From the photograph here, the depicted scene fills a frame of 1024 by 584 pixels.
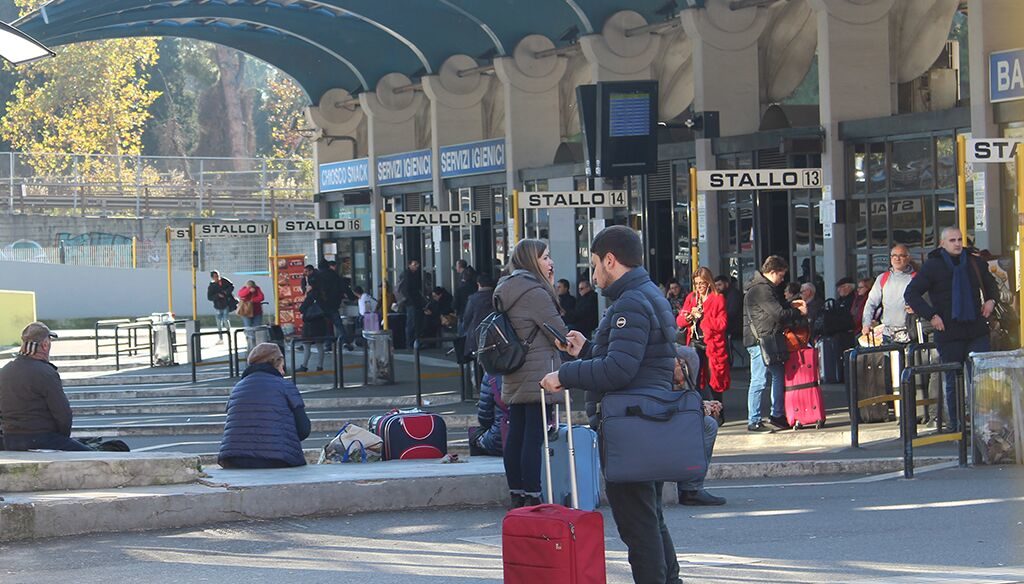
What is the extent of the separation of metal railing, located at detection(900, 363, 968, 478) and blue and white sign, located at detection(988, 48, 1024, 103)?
5.88 meters

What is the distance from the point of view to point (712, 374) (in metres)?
15.7

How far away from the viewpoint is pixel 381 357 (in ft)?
72.9

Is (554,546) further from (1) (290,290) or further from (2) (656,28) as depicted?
(1) (290,290)

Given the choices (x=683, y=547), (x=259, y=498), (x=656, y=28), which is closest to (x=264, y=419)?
(x=259, y=498)

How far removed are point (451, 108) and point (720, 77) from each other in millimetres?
9983

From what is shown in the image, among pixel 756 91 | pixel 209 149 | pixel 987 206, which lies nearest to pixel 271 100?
pixel 209 149

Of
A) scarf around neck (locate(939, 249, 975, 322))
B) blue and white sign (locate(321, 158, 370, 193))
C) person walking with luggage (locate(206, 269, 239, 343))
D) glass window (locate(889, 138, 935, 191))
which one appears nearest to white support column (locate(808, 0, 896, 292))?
glass window (locate(889, 138, 935, 191))

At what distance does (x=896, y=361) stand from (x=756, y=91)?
10.0 m

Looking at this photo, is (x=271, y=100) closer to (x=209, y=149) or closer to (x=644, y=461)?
(x=209, y=149)

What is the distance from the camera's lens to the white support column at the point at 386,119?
35.4 metres

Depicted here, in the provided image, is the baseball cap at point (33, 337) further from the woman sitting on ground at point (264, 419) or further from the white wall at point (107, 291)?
the white wall at point (107, 291)

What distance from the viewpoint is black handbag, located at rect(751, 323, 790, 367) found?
14.8 metres

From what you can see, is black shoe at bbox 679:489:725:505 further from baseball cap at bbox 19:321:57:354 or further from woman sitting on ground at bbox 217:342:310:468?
baseball cap at bbox 19:321:57:354

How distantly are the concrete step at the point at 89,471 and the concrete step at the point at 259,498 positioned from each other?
0.44 feet
